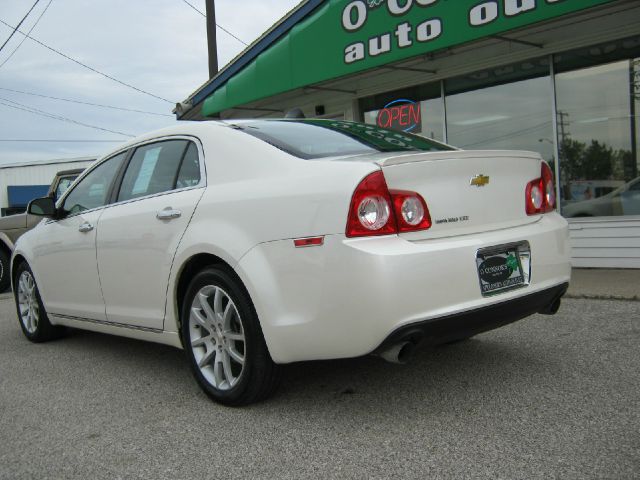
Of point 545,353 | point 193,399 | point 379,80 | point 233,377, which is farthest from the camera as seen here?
point 379,80

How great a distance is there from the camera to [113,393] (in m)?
3.84

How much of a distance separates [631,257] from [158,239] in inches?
227

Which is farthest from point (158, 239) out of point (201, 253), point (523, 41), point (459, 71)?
point (459, 71)

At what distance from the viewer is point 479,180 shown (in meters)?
3.20

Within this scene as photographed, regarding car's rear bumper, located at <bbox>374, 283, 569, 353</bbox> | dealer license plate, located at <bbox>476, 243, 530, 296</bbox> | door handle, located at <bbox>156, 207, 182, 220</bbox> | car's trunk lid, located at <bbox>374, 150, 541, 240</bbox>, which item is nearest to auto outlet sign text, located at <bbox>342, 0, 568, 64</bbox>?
car's trunk lid, located at <bbox>374, 150, 541, 240</bbox>

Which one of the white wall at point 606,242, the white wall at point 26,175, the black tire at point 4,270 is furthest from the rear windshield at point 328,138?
the white wall at point 26,175

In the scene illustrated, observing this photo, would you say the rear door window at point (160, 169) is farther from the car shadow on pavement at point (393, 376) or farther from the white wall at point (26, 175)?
the white wall at point (26, 175)

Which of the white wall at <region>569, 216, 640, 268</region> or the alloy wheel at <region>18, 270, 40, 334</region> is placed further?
the white wall at <region>569, 216, 640, 268</region>

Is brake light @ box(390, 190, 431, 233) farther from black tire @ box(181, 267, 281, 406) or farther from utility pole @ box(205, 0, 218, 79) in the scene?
utility pole @ box(205, 0, 218, 79)

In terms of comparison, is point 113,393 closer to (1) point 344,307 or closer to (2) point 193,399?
(2) point 193,399

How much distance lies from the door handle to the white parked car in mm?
11

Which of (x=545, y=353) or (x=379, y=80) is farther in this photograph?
(x=379, y=80)

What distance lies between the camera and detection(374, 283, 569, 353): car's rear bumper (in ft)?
9.23

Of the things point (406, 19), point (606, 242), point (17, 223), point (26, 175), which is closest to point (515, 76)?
point (406, 19)
